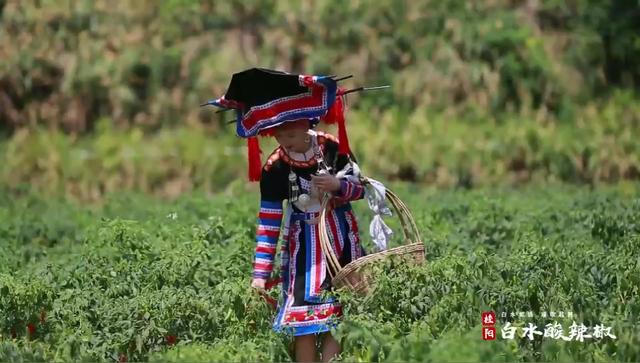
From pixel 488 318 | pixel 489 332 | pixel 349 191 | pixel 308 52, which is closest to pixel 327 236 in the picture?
pixel 349 191

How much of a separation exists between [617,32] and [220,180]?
619 cm

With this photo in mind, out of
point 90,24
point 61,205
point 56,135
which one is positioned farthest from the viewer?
point 90,24

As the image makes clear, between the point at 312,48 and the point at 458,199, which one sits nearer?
the point at 458,199

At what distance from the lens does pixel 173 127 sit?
16500mm

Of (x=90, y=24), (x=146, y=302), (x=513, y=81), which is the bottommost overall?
(x=146, y=302)

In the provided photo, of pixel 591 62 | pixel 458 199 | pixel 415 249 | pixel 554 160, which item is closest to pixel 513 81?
pixel 591 62

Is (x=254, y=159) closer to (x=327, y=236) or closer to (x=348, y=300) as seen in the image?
(x=327, y=236)

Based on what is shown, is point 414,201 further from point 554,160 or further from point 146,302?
point 146,302

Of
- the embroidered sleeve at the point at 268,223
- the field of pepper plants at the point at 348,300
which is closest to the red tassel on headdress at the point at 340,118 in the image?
the embroidered sleeve at the point at 268,223

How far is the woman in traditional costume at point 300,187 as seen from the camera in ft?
19.5

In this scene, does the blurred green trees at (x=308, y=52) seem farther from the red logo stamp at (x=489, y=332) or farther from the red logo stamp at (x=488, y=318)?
the red logo stamp at (x=489, y=332)

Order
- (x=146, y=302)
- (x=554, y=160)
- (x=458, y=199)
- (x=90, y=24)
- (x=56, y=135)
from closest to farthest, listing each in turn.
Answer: (x=146, y=302) < (x=458, y=199) < (x=554, y=160) < (x=56, y=135) < (x=90, y=24)

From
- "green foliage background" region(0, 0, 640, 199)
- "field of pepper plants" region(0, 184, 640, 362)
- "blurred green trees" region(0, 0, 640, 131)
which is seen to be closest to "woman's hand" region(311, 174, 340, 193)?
"field of pepper plants" region(0, 184, 640, 362)

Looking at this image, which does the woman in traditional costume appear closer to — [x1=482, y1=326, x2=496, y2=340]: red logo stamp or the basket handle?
the basket handle
